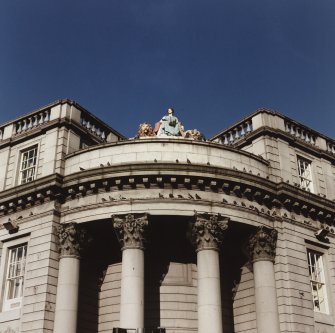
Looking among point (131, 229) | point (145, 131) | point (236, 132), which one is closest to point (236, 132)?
point (236, 132)

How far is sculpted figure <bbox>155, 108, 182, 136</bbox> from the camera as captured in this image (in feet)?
104

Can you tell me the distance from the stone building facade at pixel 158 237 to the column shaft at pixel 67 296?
0.05 meters

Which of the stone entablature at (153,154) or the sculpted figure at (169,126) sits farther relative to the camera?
the sculpted figure at (169,126)

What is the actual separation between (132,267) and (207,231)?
3768mm

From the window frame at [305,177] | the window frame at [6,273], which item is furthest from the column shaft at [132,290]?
the window frame at [305,177]

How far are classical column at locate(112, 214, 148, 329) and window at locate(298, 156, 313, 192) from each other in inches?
413

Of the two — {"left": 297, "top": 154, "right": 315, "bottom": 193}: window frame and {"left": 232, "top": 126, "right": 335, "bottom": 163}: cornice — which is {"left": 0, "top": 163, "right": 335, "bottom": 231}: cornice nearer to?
{"left": 297, "top": 154, "right": 315, "bottom": 193}: window frame

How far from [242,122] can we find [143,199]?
30.3 feet

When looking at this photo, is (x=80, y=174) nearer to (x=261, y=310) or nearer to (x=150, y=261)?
(x=150, y=261)

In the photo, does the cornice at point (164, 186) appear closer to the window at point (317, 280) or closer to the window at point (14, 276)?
the window at point (14, 276)

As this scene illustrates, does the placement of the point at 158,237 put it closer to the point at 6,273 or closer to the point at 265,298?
the point at 265,298

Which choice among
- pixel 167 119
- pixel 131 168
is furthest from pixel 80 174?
pixel 167 119

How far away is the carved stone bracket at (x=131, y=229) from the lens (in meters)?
25.8

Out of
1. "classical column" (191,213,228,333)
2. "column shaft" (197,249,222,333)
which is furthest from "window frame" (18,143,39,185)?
"column shaft" (197,249,222,333)
